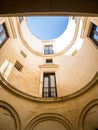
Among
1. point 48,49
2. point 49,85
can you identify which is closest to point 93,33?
point 49,85

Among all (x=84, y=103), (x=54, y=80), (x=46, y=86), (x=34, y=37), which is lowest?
(x=84, y=103)

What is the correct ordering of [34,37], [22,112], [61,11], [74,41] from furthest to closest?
[34,37]
[74,41]
[22,112]
[61,11]

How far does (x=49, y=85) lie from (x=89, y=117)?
4.24m

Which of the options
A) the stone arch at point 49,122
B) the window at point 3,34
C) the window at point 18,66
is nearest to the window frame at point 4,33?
the window at point 3,34

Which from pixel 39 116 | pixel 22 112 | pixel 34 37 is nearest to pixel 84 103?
pixel 39 116

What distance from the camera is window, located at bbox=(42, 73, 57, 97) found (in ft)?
33.2

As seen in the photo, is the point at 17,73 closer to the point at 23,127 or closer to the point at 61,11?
the point at 23,127

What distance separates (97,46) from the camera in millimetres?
9258

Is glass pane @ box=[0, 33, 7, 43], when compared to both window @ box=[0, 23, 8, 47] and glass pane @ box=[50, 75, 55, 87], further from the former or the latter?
glass pane @ box=[50, 75, 55, 87]

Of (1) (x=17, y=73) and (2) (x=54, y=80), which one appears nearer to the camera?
(1) (x=17, y=73)

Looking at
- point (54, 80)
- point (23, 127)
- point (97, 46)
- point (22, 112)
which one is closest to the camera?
point (23, 127)

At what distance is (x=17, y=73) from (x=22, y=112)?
11.0 ft

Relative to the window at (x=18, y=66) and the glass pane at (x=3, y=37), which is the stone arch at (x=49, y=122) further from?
the glass pane at (x=3, y=37)

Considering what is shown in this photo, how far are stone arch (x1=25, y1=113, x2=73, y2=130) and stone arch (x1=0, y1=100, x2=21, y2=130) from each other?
0.61 meters
